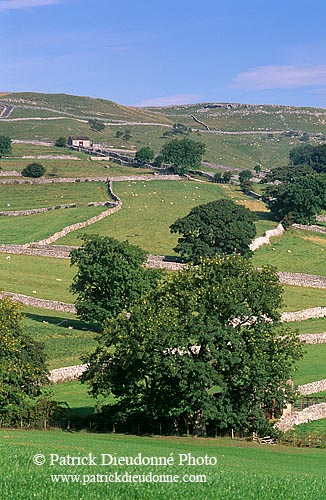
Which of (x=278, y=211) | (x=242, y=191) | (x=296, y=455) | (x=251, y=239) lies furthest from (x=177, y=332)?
(x=242, y=191)

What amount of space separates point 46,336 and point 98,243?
11107 mm

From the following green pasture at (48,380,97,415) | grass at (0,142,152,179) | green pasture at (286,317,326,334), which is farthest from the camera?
grass at (0,142,152,179)

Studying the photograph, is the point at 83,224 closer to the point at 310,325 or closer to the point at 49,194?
the point at 49,194

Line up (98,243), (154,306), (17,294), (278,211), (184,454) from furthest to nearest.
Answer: (278,211), (17,294), (98,243), (154,306), (184,454)

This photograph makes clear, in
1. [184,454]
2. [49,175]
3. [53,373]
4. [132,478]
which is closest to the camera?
[132,478]

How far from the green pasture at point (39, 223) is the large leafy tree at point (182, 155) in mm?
44332

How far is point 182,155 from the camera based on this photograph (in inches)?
6531

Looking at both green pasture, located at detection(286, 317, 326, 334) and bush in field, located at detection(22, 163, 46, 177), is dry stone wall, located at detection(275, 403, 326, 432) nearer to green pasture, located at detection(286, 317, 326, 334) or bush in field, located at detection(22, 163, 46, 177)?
green pasture, located at detection(286, 317, 326, 334)

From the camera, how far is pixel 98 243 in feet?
229

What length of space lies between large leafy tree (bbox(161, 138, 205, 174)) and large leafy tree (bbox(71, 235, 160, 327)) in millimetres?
96156

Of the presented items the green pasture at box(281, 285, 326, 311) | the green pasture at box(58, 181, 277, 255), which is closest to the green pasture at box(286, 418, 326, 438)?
the green pasture at box(281, 285, 326, 311)

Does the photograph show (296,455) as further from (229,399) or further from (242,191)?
(242,191)

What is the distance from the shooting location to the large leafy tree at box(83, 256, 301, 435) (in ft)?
129

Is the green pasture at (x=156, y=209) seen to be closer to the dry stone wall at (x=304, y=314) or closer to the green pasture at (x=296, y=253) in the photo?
the green pasture at (x=296, y=253)
